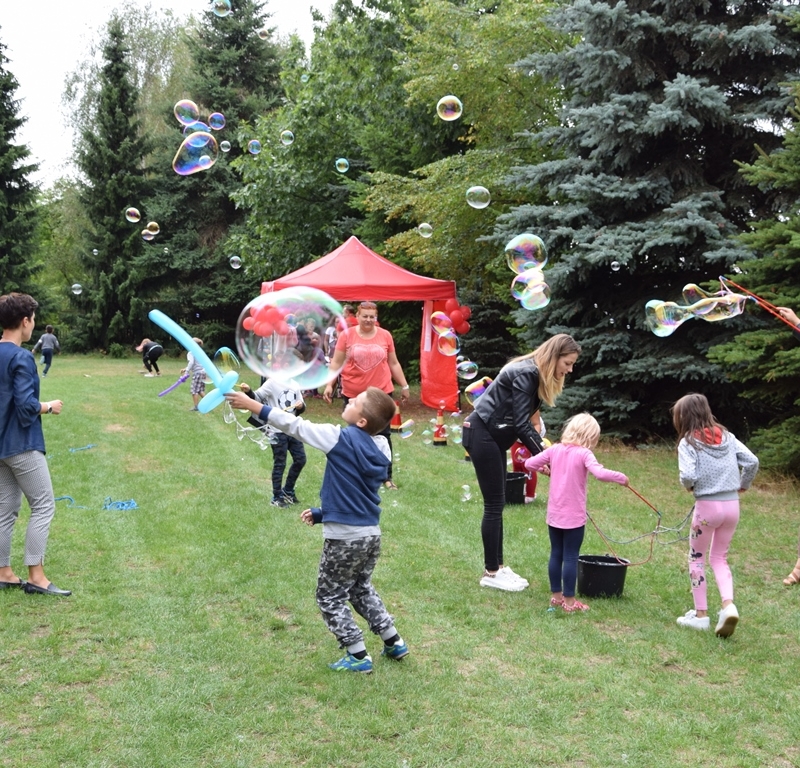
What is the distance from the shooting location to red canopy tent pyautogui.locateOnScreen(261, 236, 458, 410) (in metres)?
Result: 14.3

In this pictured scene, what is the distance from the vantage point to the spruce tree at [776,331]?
8.67m

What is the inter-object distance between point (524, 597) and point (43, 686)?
3029mm

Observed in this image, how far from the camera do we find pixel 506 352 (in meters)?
19.1

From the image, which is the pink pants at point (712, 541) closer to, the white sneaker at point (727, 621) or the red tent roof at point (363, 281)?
the white sneaker at point (727, 621)

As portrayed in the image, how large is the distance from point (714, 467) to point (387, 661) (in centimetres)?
230

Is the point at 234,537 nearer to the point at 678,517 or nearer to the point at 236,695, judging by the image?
the point at 236,695

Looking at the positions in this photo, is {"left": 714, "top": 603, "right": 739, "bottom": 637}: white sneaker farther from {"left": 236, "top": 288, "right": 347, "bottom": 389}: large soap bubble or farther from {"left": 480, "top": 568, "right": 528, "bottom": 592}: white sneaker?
{"left": 236, "top": 288, "right": 347, "bottom": 389}: large soap bubble

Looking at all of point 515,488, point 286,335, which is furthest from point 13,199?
point 286,335

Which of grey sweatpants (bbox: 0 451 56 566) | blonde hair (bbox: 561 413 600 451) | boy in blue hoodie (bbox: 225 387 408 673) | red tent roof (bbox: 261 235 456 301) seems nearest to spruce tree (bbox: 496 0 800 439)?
red tent roof (bbox: 261 235 456 301)

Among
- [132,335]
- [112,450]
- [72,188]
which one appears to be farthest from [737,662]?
[72,188]

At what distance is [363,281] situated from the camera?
14.1 meters

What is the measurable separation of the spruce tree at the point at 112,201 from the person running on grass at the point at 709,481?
106 ft

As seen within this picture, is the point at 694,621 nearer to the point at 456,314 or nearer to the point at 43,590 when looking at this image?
the point at 43,590

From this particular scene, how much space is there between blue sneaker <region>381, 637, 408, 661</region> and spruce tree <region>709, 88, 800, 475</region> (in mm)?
5887
